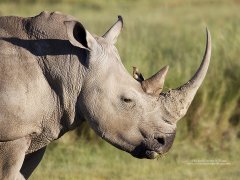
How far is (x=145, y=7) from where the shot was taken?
2594cm

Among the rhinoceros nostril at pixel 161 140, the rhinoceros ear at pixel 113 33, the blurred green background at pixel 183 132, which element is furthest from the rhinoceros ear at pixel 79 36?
the blurred green background at pixel 183 132

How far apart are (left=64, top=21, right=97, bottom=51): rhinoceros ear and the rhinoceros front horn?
0.73m

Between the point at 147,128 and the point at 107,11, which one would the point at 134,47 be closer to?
the point at 147,128

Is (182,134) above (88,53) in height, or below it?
below

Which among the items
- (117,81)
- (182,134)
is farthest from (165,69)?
(182,134)

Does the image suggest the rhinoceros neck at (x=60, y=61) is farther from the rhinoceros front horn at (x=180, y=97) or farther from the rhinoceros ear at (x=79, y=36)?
the rhinoceros front horn at (x=180, y=97)

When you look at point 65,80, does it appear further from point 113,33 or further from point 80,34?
point 113,33

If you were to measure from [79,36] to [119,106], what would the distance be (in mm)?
629

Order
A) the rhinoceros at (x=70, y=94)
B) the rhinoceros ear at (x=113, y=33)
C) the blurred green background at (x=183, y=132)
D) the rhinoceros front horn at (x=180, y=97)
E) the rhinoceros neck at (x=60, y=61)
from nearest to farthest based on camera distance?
1. the rhinoceros at (x=70, y=94)
2. the rhinoceros neck at (x=60, y=61)
3. the rhinoceros front horn at (x=180, y=97)
4. the rhinoceros ear at (x=113, y=33)
5. the blurred green background at (x=183, y=132)

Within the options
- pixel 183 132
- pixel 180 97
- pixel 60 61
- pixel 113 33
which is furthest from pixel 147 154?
pixel 183 132

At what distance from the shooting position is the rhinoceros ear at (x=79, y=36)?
7.32m

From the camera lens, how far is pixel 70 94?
7.39 m

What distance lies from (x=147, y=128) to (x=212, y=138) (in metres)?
4.44

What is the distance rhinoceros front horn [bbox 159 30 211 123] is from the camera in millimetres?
7535
